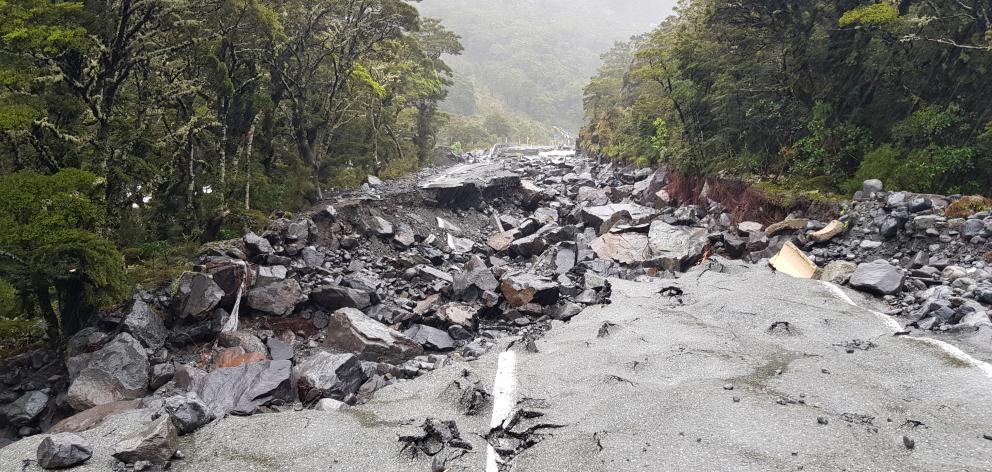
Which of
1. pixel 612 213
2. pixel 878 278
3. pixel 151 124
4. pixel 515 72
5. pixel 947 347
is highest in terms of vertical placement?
pixel 515 72

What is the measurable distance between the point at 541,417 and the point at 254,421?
11.4ft

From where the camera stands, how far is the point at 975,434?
4.54 m

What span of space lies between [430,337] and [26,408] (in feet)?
21.8

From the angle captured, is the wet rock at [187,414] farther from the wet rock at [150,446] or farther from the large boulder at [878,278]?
the large boulder at [878,278]

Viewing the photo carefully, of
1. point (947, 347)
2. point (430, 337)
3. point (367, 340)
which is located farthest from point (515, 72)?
point (947, 347)

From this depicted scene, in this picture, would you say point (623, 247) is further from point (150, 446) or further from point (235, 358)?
point (150, 446)

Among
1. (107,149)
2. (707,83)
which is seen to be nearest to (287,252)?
(107,149)

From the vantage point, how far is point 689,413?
5.38 meters

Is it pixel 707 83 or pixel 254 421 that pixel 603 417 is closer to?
pixel 254 421

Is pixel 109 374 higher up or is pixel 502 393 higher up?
pixel 502 393

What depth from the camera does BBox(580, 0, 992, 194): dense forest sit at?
1162 cm

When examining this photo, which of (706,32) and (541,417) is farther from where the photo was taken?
(706,32)

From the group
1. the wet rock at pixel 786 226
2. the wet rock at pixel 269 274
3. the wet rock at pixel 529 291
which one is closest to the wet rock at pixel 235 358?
the wet rock at pixel 269 274

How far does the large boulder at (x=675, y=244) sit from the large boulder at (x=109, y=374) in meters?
12.0
